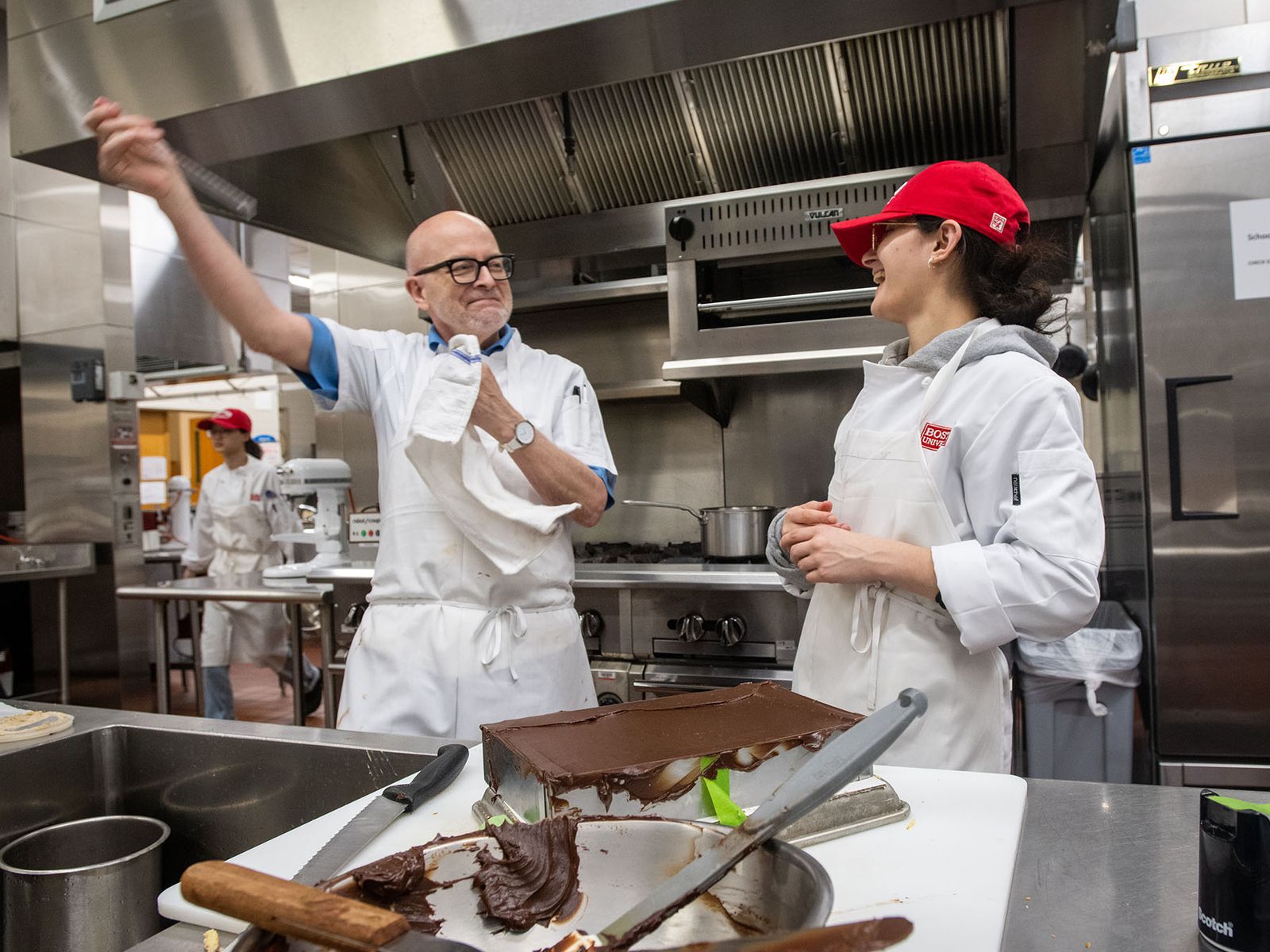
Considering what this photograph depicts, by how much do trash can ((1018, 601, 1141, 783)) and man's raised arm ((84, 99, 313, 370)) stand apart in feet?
6.03

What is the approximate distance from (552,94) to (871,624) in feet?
4.63

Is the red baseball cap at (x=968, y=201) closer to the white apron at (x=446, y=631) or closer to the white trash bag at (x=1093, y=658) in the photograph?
the white apron at (x=446, y=631)

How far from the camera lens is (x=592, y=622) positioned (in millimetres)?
2742

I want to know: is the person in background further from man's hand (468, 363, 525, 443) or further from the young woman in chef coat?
the young woman in chef coat

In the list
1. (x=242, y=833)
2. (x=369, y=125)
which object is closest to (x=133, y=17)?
(x=369, y=125)

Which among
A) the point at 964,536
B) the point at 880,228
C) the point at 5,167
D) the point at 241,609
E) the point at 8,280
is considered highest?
the point at 5,167

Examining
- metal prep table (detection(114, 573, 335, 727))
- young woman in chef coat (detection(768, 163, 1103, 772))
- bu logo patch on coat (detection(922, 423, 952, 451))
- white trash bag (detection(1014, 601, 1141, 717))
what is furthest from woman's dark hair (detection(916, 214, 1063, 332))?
metal prep table (detection(114, 573, 335, 727))

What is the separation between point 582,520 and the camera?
180 centimetres

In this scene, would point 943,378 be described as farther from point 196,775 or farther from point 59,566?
point 59,566

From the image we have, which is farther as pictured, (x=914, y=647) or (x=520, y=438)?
(x=520, y=438)

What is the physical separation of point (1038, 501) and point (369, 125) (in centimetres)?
171

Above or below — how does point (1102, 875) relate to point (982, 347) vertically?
below

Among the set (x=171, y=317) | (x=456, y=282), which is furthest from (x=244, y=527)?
(x=456, y=282)

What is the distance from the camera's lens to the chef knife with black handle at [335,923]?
46 cm
